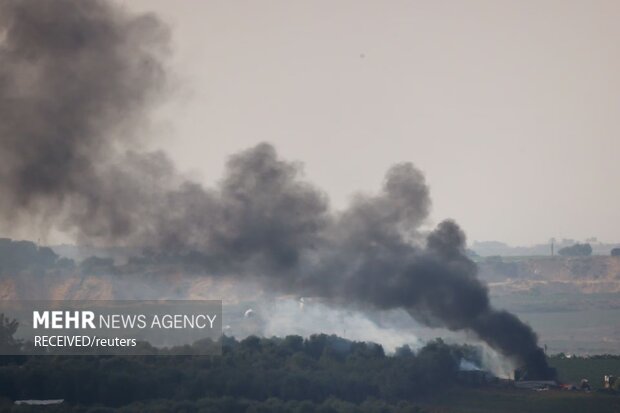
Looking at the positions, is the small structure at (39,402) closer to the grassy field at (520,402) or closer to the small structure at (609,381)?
the grassy field at (520,402)

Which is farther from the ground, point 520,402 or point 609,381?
point 609,381

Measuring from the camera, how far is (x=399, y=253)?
186375mm

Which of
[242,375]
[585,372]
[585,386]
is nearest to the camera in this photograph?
[242,375]

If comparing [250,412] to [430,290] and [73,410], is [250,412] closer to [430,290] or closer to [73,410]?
[73,410]

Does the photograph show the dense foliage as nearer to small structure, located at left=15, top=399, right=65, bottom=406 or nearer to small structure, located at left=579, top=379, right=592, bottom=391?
small structure, located at left=15, top=399, right=65, bottom=406

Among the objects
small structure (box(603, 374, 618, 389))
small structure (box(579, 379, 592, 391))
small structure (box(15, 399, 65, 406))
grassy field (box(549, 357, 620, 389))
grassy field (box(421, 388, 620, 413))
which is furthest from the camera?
grassy field (box(549, 357, 620, 389))

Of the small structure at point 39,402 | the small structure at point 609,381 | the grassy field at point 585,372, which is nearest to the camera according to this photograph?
the small structure at point 39,402

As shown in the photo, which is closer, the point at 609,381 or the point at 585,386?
the point at 585,386

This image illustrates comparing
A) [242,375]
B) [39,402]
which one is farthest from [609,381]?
[39,402]

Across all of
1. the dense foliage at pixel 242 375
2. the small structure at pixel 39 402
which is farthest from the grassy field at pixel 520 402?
the small structure at pixel 39 402

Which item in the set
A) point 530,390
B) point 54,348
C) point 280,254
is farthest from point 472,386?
point 54,348

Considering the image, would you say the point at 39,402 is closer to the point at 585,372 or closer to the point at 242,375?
the point at 242,375

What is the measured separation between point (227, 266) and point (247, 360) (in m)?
20.2

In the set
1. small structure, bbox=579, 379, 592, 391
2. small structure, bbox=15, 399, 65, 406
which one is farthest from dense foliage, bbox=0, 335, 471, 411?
small structure, bbox=579, 379, 592, 391
